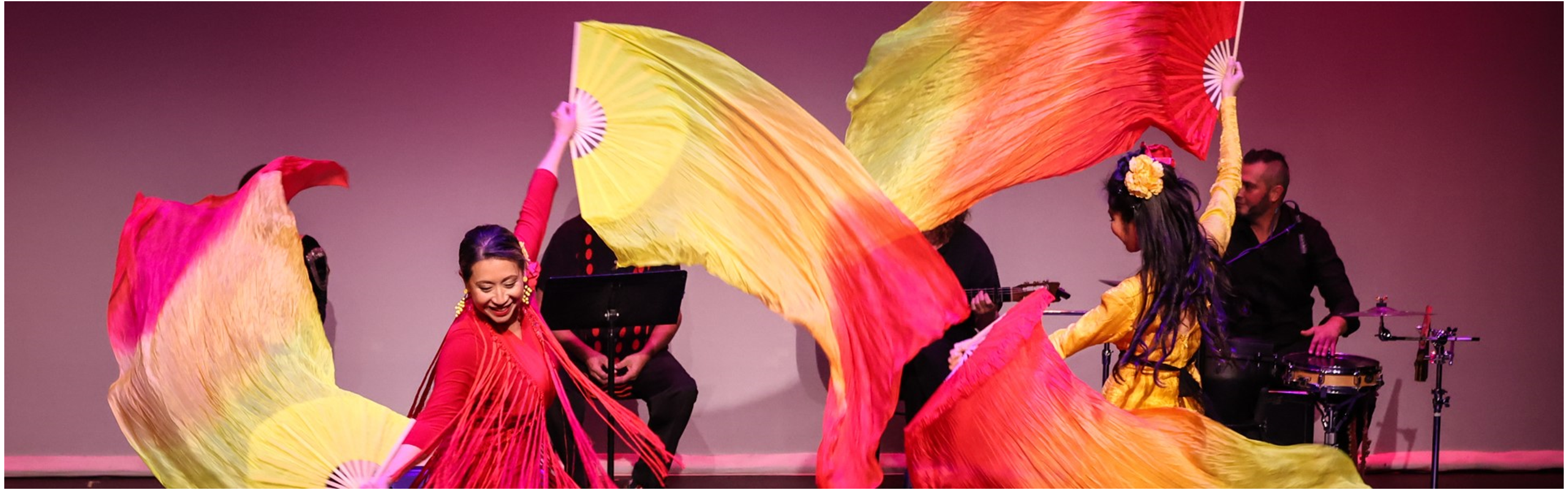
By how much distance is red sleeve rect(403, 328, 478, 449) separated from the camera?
2168 millimetres

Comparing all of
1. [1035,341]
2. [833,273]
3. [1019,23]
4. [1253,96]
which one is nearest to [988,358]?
Result: [1035,341]

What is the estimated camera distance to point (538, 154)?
4.12 m

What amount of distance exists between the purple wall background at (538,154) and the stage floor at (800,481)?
11 centimetres

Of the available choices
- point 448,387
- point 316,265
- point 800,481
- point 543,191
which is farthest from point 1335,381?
point 316,265

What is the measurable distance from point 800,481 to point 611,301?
1.43 metres

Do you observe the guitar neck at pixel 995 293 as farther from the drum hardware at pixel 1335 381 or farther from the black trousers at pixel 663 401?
the black trousers at pixel 663 401

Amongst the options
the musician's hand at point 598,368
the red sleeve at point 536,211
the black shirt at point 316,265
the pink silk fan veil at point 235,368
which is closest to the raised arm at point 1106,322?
the red sleeve at point 536,211

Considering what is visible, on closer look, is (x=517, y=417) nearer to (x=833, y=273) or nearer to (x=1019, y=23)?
(x=833, y=273)

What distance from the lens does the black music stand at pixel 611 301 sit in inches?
119

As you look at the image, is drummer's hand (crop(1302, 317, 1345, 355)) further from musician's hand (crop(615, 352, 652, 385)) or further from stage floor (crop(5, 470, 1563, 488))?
musician's hand (crop(615, 352, 652, 385))

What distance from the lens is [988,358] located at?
2.45 metres

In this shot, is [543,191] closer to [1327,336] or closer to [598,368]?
[598,368]

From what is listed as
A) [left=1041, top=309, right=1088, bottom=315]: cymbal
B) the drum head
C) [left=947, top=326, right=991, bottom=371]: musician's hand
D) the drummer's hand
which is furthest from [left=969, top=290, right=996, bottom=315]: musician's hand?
[left=947, top=326, right=991, bottom=371]: musician's hand

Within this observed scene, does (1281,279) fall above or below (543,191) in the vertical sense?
below
